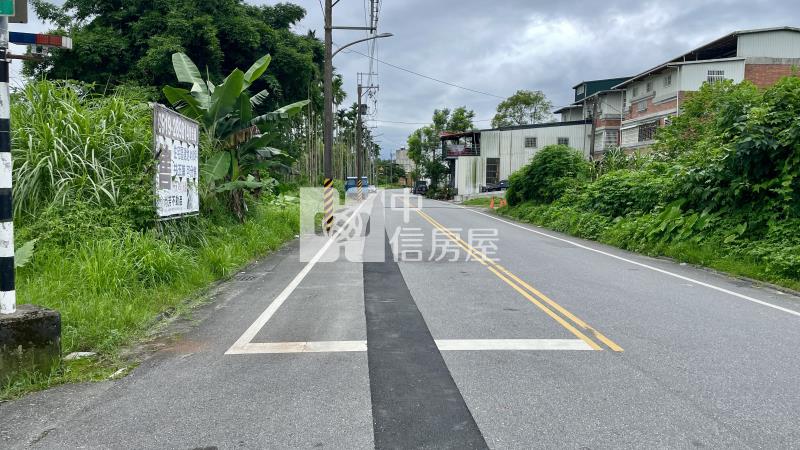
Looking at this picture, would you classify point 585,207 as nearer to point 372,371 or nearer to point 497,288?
point 497,288

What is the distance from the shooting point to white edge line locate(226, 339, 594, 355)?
5816 mm

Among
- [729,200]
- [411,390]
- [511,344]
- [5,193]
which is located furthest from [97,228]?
[729,200]

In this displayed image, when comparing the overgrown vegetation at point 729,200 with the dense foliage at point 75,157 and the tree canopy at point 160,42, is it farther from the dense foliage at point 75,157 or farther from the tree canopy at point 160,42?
the tree canopy at point 160,42

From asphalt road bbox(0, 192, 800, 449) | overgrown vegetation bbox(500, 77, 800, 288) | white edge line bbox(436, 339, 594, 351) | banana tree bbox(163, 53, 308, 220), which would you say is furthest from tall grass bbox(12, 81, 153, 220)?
overgrown vegetation bbox(500, 77, 800, 288)

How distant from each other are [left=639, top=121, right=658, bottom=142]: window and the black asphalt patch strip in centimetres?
3979

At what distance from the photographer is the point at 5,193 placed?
4.98m

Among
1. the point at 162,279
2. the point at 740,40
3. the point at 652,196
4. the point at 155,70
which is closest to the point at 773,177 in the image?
the point at 652,196

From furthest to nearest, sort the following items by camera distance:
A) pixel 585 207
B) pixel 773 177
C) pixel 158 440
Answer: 1. pixel 585 207
2. pixel 773 177
3. pixel 158 440

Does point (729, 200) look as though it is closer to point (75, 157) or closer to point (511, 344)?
point (511, 344)

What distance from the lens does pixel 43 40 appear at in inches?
195

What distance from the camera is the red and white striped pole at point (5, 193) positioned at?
16.0 ft

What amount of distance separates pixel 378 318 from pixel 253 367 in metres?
2.13

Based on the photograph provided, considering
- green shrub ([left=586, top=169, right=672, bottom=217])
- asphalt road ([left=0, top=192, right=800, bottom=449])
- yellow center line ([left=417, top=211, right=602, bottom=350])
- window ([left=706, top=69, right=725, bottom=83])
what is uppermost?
window ([left=706, top=69, right=725, bottom=83])

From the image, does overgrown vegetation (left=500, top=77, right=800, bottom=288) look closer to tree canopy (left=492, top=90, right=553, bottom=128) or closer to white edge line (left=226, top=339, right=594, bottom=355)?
white edge line (left=226, top=339, right=594, bottom=355)
